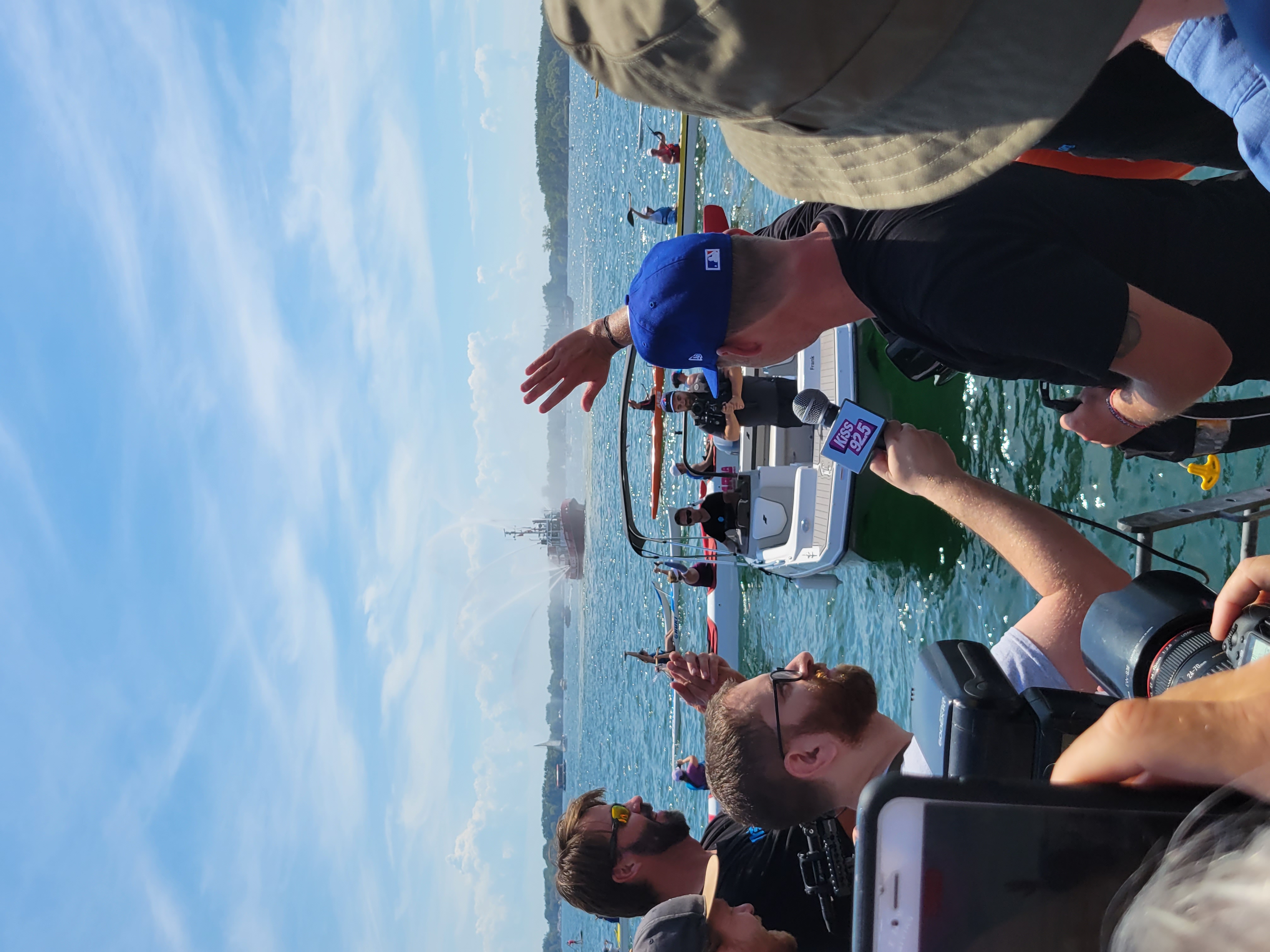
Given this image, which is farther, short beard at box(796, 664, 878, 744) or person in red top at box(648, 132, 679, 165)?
person in red top at box(648, 132, 679, 165)

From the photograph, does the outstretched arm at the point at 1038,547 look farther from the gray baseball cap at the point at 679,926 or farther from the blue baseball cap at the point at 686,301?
the gray baseball cap at the point at 679,926

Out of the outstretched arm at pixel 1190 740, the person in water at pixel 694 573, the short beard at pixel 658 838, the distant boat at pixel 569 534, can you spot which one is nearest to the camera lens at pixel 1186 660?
the outstretched arm at pixel 1190 740

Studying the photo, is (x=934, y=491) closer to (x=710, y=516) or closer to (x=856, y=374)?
(x=856, y=374)

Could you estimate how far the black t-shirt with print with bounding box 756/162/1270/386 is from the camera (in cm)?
178

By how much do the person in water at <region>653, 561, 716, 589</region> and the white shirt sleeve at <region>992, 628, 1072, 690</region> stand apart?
6819mm

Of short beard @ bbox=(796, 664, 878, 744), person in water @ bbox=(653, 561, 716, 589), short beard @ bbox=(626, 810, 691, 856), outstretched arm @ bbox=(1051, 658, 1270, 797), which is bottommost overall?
person in water @ bbox=(653, 561, 716, 589)

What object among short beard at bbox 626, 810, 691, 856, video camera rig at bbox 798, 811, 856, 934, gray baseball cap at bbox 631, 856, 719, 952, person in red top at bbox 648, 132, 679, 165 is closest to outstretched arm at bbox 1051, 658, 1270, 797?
gray baseball cap at bbox 631, 856, 719, 952

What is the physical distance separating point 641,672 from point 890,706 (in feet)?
51.7

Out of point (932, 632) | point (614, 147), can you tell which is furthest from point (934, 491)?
point (614, 147)

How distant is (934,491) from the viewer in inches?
102

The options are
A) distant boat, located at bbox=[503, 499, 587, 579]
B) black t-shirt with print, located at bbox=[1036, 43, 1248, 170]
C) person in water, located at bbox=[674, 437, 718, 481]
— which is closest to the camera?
black t-shirt with print, located at bbox=[1036, 43, 1248, 170]

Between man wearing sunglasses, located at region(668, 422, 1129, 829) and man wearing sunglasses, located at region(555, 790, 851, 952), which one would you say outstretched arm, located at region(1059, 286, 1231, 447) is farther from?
man wearing sunglasses, located at region(555, 790, 851, 952)

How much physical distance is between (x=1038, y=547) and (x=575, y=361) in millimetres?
1709

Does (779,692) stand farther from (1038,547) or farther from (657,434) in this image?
(657,434)
